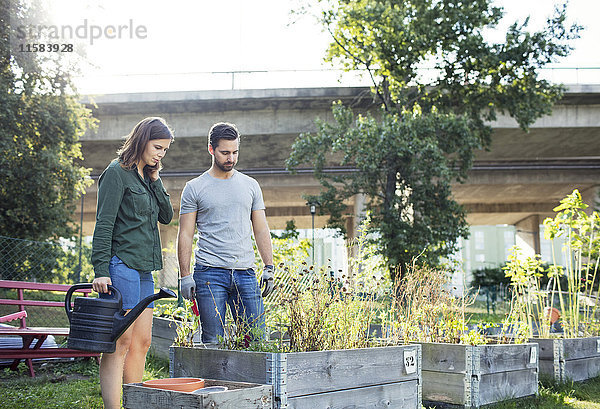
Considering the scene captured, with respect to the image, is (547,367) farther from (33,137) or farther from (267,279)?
(33,137)

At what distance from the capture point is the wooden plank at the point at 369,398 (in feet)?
9.68

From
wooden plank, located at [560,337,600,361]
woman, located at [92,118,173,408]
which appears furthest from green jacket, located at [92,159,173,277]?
wooden plank, located at [560,337,600,361]

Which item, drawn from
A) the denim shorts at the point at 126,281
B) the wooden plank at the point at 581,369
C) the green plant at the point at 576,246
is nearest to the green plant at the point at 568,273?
the green plant at the point at 576,246

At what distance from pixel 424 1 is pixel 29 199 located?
33.8ft

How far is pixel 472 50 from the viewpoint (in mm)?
14336

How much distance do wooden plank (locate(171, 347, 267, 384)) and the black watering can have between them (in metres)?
0.48

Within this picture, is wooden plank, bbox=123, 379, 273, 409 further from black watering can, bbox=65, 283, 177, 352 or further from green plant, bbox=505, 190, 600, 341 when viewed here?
green plant, bbox=505, 190, 600, 341

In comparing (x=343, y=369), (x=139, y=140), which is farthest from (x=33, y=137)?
(x=343, y=369)

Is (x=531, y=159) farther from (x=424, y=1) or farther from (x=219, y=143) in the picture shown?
(x=219, y=143)

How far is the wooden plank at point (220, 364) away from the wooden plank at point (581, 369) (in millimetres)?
3850

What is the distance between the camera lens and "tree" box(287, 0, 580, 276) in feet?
45.5

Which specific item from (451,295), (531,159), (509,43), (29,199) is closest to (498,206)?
(531,159)

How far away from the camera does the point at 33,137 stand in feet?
42.8

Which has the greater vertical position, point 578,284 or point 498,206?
point 498,206
